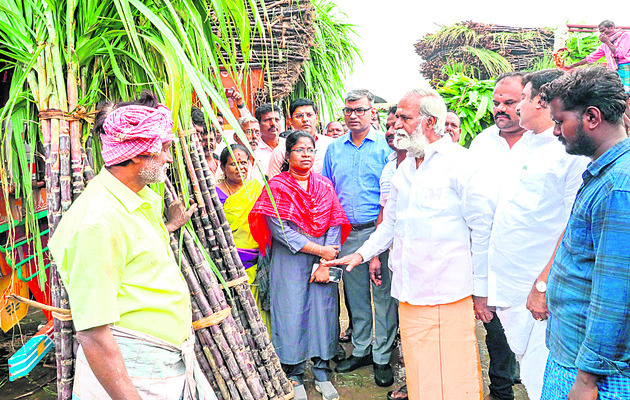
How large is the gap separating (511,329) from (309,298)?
53.1 inches

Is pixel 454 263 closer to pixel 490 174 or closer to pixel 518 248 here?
pixel 518 248

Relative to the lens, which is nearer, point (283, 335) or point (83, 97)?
point (83, 97)

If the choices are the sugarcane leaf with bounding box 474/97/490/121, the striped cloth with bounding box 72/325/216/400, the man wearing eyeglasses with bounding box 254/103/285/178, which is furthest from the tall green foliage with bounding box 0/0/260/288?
the sugarcane leaf with bounding box 474/97/490/121

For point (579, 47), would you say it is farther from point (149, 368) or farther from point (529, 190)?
point (149, 368)

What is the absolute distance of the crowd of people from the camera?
1440 millimetres

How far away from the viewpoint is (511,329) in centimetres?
256

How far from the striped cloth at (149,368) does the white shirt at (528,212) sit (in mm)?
1717

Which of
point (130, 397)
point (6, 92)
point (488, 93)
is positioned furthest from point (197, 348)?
point (488, 93)

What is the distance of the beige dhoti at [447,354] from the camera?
2.61 meters

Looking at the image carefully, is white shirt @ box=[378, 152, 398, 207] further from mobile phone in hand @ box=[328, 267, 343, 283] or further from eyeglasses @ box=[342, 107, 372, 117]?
mobile phone in hand @ box=[328, 267, 343, 283]

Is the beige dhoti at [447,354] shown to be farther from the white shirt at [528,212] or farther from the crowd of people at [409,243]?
the white shirt at [528,212]

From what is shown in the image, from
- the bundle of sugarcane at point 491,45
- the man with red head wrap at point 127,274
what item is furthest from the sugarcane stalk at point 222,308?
the bundle of sugarcane at point 491,45

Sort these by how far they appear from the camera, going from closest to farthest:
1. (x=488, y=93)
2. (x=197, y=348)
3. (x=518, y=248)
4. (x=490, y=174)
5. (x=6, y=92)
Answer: (x=197, y=348) < (x=518, y=248) < (x=490, y=174) < (x=6, y=92) < (x=488, y=93)

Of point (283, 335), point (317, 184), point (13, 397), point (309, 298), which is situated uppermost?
point (317, 184)
